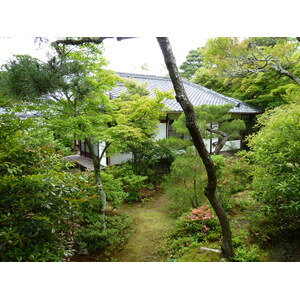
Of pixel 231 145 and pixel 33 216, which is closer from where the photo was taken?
pixel 33 216

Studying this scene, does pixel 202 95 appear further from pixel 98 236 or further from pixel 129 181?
pixel 98 236

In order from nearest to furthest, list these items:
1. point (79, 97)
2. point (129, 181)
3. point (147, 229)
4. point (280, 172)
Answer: point (280, 172) → point (79, 97) → point (147, 229) → point (129, 181)

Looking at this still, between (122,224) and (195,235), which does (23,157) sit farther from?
(195,235)

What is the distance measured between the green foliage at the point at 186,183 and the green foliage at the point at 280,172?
1016 mm

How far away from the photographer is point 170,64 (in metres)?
1.53

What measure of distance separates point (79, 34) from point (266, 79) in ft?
13.6

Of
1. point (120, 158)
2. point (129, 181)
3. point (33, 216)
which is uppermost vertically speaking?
point (33, 216)

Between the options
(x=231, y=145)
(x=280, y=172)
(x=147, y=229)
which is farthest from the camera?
(x=231, y=145)

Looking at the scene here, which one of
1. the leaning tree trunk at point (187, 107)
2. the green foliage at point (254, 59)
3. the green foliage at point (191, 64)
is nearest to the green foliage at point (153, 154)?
the green foliage at point (254, 59)

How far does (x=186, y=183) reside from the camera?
327cm

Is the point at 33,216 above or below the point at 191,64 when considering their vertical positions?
below

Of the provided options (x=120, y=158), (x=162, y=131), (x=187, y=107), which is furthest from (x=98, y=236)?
(x=162, y=131)

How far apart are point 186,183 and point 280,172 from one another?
4.97ft
